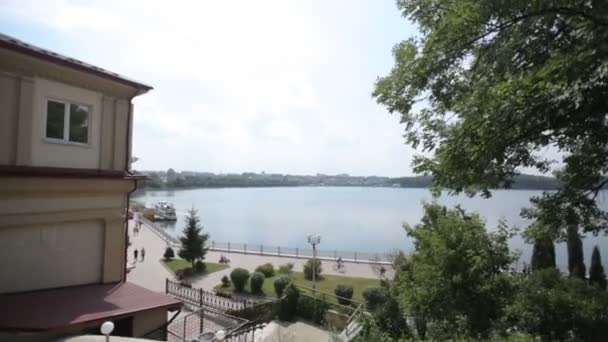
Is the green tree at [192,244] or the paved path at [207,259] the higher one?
the green tree at [192,244]

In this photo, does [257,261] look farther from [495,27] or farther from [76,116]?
[495,27]

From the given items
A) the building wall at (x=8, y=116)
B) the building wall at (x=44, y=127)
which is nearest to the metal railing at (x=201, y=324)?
the building wall at (x=44, y=127)

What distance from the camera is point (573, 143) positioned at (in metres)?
6.76

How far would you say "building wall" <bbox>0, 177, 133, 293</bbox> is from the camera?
7.24m

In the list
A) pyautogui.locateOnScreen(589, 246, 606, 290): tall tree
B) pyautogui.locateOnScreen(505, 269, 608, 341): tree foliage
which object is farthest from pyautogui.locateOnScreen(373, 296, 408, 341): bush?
pyautogui.locateOnScreen(589, 246, 606, 290): tall tree

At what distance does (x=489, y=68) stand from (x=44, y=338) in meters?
7.91

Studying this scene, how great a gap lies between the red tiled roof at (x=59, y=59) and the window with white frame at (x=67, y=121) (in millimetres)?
816

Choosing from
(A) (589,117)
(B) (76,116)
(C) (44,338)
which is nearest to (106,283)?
(C) (44,338)

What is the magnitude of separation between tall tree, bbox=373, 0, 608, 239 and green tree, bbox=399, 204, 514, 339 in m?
2.75

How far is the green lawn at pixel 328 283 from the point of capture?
72.7ft

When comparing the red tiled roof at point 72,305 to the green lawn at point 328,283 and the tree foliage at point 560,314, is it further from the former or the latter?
the green lawn at point 328,283

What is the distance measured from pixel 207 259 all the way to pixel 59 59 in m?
28.8

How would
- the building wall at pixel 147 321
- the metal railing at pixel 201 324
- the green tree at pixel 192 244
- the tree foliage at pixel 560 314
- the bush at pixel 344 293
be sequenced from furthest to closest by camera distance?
the green tree at pixel 192 244 < the bush at pixel 344 293 < the metal railing at pixel 201 324 < the building wall at pixel 147 321 < the tree foliage at pixel 560 314

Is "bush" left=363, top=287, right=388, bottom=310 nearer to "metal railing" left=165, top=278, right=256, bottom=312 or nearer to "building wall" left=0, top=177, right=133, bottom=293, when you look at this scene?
"metal railing" left=165, top=278, right=256, bottom=312
